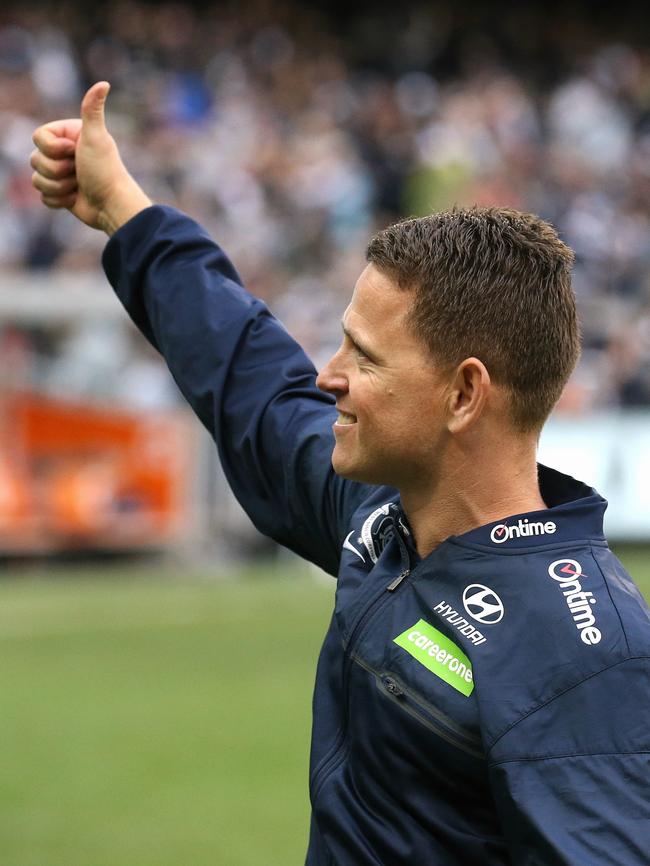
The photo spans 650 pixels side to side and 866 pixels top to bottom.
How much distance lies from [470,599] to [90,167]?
1394 mm

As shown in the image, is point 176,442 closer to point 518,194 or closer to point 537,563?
point 518,194

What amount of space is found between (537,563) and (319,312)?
45.4 ft

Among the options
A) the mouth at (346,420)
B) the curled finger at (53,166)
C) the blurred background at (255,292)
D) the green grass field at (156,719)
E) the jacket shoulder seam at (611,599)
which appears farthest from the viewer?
the blurred background at (255,292)

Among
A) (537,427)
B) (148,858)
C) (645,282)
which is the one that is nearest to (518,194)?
(645,282)

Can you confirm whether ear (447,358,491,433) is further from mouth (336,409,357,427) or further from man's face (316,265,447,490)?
mouth (336,409,357,427)

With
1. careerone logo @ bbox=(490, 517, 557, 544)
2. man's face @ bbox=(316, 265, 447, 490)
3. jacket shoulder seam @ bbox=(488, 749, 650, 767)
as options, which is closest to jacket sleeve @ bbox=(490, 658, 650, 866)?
jacket shoulder seam @ bbox=(488, 749, 650, 767)

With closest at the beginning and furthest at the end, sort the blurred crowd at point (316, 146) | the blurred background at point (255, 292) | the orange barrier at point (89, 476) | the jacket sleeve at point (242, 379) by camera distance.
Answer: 1. the jacket sleeve at point (242, 379)
2. the blurred background at point (255, 292)
3. the orange barrier at point (89, 476)
4. the blurred crowd at point (316, 146)

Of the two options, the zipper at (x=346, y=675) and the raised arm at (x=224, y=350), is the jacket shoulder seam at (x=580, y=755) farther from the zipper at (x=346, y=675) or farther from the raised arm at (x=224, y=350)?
the raised arm at (x=224, y=350)

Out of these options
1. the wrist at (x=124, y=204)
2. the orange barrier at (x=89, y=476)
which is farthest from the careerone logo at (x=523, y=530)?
the orange barrier at (x=89, y=476)

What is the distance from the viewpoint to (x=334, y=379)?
253cm

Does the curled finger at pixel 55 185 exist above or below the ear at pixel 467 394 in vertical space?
above

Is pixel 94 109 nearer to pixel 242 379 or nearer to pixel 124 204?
pixel 124 204

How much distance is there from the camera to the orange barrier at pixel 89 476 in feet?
42.7

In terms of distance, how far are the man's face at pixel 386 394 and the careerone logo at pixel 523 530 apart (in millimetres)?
191
